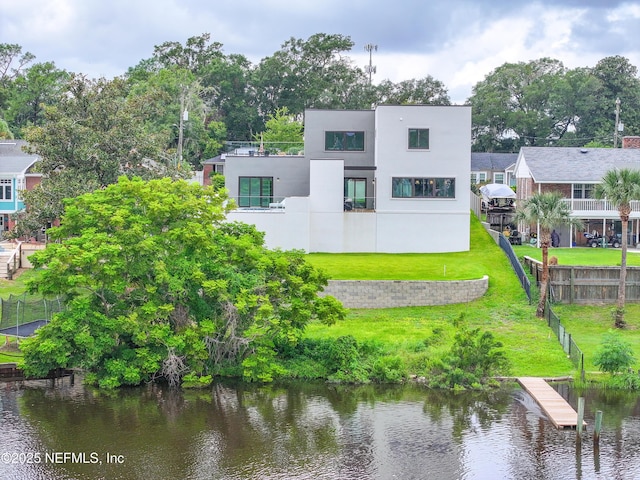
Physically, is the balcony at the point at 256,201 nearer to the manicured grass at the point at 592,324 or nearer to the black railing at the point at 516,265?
the black railing at the point at 516,265

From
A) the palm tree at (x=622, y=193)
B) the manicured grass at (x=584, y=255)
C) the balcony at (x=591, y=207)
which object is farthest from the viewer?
the balcony at (x=591, y=207)

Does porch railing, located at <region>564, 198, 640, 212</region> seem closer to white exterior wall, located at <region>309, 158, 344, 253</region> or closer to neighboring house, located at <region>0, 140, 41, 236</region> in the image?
white exterior wall, located at <region>309, 158, 344, 253</region>

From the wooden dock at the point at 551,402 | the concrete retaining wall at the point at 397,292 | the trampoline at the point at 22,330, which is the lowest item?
the wooden dock at the point at 551,402

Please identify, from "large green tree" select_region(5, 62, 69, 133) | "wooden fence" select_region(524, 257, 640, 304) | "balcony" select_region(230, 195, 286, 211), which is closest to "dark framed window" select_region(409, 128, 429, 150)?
"balcony" select_region(230, 195, 286, 211)

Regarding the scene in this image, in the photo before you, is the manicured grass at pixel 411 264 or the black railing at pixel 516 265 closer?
the black railing at pixel 516 265

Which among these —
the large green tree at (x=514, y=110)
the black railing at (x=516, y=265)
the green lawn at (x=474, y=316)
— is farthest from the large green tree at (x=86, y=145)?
the large green tree at (x=514, y=110)
